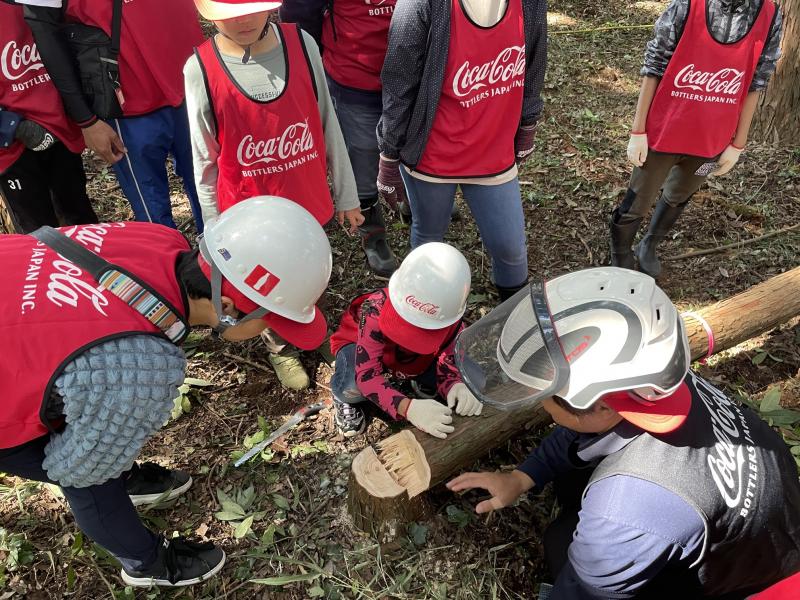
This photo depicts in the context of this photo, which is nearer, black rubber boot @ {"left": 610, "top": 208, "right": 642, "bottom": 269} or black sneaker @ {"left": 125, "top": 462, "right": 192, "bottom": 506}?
black sneaker @ {"left": 125, "top": 462, "right": 192, "bottom": 506}

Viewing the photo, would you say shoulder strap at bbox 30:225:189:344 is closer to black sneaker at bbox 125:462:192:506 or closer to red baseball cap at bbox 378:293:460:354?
red baseball cap at bbox 378:293:460:354

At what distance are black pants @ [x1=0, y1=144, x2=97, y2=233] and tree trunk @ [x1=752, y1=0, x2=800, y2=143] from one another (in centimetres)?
598

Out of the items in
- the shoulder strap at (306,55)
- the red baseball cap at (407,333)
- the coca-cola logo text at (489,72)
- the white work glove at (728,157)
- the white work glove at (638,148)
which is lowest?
the red baseball cap at (407,333)

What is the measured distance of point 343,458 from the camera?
293 centimetres

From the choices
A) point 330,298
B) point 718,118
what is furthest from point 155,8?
point 718,118

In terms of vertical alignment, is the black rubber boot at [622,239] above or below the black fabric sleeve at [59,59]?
below

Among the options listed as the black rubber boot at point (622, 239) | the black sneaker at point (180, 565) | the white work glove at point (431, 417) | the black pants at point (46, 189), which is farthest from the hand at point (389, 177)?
the black sneaker at point (180, 565)

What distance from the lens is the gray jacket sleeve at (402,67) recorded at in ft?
8.35

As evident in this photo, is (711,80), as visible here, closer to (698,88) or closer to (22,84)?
(698,88)

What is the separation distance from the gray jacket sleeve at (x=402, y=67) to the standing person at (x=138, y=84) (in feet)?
4.11

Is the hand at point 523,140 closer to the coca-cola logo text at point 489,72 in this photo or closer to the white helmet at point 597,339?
the coca-cola logo text at point 489,72

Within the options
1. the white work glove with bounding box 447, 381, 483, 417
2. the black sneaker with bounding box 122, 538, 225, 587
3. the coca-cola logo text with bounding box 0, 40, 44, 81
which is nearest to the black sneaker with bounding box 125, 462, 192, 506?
the black sneaker with bounding box 122, 538, 225, 587

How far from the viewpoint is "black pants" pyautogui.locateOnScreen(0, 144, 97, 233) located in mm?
2941

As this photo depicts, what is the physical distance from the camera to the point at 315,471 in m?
2.88
